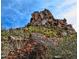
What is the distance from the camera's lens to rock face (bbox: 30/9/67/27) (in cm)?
245

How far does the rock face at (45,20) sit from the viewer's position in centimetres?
245

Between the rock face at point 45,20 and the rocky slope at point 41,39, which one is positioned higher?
A: the rock face at point 45,20

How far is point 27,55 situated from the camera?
2.41 metres

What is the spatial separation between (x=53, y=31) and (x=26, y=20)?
11.1 inches

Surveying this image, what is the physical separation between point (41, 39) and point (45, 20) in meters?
0.19

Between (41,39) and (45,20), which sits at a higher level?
(45,20)

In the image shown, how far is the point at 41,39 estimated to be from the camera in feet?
8.02

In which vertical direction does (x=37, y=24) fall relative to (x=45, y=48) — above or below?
above

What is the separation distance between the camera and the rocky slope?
2.40m

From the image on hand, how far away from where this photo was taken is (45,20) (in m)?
2.47

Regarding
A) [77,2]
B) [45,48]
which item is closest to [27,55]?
[45,48]

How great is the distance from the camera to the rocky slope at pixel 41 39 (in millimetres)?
2400

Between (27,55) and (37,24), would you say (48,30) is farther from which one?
(27,55)

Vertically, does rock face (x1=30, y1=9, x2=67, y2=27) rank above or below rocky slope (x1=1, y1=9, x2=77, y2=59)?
above
